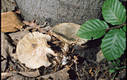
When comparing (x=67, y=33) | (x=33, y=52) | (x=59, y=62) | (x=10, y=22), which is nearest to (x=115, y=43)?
(x=67, y=33)

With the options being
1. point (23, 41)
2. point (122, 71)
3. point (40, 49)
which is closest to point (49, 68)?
point (40, 49)

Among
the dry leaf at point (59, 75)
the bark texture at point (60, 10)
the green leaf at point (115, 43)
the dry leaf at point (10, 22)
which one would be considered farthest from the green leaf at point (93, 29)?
the dry leaf at point (10, 22)

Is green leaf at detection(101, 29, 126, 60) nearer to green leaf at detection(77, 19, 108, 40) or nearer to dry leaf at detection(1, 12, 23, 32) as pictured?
green leaf at detection(77, 19, 108, 40)

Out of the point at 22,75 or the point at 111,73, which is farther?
the point at 111,73

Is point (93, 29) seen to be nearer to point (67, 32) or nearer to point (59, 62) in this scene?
point (67, 32)

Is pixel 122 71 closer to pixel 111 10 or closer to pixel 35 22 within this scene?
pixel 111 10

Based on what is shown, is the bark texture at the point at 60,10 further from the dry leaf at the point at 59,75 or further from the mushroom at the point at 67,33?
the dry leaf at the point at 59,75
